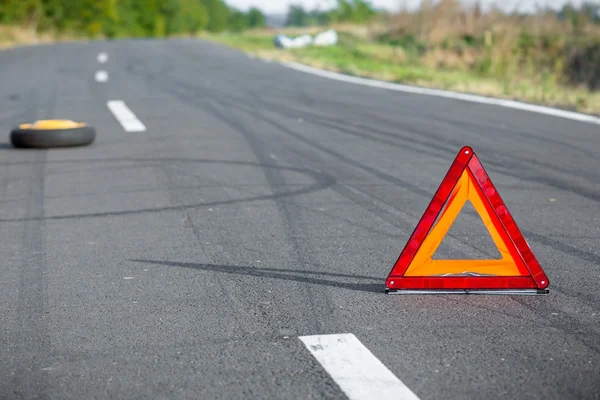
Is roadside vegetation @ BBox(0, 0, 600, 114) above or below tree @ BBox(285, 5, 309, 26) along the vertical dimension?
above

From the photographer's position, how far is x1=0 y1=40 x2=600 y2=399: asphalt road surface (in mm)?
3545

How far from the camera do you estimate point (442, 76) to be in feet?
69.2

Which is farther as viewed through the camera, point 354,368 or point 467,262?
point 467,262

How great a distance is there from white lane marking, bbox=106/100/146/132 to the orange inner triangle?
7.52m

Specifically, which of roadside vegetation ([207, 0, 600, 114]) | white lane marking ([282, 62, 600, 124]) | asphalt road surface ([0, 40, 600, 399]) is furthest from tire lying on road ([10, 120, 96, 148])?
roadside vegetation ([207, 0, 600, 114])

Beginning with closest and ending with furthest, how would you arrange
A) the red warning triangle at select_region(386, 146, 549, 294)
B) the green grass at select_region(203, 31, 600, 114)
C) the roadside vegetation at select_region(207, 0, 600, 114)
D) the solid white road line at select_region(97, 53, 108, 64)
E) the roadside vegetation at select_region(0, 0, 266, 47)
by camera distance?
the red warning triangle at select_region(386, 146, 549, 294)
the green grass at select_region(203, 31, 600, 114)
the roadside vegetation at select_region(207, 0, 600, 114)
the solid white road line at select_region(97, 53, 108, 64)
the roadside vegetation at select_region(0, 0, 266, 47)

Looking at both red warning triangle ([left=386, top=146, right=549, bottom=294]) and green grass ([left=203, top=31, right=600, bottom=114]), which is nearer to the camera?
red warning triangle ([left=386, top=146, right=549, bottom=294])

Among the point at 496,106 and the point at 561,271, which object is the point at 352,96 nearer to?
the point at 496,106

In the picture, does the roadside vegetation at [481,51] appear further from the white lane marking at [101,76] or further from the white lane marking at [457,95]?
the white lane marking at [101,76]

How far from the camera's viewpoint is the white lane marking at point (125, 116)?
1176cm

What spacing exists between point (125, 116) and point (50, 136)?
3233 mm

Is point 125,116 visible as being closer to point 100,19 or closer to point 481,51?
point 481,51

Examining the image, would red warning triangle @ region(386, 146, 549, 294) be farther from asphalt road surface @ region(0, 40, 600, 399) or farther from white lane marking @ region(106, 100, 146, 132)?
white lane marking @ region(106, 100, 146, 132)

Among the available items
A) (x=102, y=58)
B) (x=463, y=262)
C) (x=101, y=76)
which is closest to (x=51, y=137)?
(x=463, y=262)
